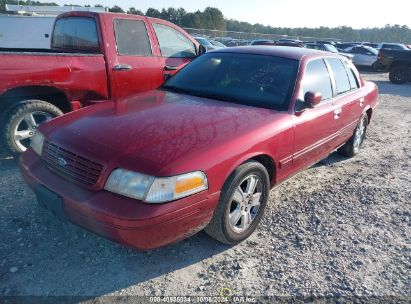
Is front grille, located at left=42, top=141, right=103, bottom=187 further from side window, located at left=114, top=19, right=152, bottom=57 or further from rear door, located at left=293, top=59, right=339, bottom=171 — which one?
side window, located at left=114, top=19, right=152, bottom=57

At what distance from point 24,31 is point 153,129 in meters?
13.5

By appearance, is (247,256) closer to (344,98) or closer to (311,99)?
(311,99)

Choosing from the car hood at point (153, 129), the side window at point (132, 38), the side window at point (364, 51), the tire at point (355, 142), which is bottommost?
the tire at point (355, 142)

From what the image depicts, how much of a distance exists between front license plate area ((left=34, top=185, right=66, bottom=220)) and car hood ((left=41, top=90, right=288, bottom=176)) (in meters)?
0.35

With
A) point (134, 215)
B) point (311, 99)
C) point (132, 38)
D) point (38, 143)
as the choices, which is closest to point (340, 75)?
point (311, 99)

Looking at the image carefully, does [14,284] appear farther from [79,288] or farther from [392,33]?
[392,33]

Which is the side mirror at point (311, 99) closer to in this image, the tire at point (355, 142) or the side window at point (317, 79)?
the side window at point (317, 79)

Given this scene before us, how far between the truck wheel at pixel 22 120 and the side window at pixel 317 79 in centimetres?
305

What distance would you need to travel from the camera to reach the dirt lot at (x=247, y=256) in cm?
254

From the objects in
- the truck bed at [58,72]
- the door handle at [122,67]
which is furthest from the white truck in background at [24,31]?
the truck bed at [58,72]

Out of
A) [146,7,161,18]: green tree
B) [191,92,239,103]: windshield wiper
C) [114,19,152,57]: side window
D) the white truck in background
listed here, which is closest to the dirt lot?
[191,92,239,103]: windshield wiper

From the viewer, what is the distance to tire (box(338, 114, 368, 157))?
5.29 m

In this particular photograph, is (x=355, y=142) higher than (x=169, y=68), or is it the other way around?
(x=169, y=68)

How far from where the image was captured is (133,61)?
5.04 metres
